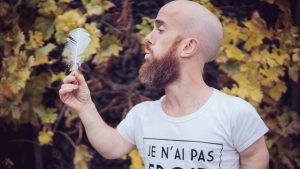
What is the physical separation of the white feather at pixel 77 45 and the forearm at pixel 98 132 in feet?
0.44

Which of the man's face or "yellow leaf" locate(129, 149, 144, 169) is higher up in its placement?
the man's face

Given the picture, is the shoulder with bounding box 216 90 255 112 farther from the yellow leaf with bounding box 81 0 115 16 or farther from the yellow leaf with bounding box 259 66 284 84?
the yellow leaf with bounding box 81 0 115 16

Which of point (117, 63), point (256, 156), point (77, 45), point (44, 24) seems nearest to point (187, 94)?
point (256, 156)

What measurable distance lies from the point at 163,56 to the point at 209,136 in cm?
25

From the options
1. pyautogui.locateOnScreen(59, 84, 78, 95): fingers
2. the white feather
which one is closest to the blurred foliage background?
the white feather

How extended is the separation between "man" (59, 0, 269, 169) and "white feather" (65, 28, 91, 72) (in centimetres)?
5

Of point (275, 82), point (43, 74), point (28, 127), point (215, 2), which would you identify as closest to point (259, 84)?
point (275, 82)

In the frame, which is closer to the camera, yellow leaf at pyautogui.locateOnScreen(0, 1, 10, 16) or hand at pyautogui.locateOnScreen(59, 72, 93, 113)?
hand at pyautogui.locateOnScreen(59, 72, 93, 113)

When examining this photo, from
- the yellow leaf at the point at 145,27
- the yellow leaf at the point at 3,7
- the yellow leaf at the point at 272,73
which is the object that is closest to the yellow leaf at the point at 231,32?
the yellow leaf at the point at 272,73

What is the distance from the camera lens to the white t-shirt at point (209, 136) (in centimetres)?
120

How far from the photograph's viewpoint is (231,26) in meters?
1.85

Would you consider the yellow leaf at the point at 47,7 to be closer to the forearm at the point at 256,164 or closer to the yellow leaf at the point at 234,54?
the yellow leaf at the point at 234,54

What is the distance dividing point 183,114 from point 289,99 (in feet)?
3.53

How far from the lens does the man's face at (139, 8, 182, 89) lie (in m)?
1.25
